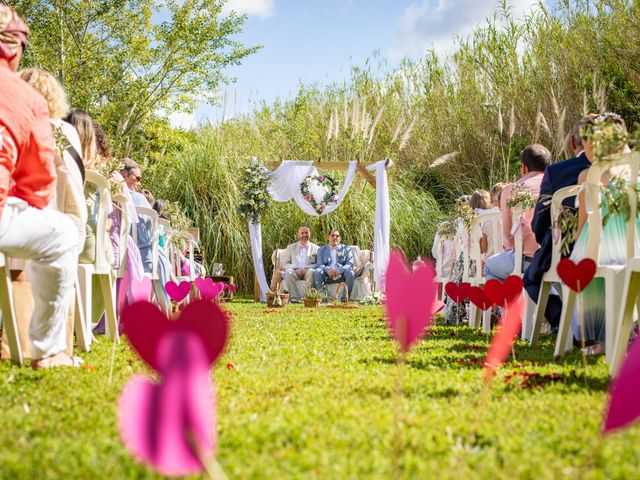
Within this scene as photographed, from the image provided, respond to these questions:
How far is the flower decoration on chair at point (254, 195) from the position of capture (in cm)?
1184

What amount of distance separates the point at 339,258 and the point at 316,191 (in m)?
1.17

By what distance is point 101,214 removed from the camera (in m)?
3.88

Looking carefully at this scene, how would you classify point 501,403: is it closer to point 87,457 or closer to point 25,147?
point 87,457

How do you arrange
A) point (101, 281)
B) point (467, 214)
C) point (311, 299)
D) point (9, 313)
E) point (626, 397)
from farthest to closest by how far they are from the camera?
point (311, 299)
point (467, 214)
point (101, 281)
point (9, 313)
point (626, 397)

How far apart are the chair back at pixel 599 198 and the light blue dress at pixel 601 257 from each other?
5cm

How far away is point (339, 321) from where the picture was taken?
649cm

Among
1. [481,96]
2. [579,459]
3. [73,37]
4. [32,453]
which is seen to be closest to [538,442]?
[579,459]

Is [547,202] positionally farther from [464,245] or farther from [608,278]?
[464,245]

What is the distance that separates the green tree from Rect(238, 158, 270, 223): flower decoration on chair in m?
3.52

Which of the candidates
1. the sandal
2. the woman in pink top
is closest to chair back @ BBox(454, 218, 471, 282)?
the woman in pink top

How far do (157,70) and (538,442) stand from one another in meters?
14.7

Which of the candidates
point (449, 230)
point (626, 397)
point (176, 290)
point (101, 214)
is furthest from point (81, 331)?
point (449, 230)

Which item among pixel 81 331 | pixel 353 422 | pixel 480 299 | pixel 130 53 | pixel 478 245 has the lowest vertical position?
pixel 353 422

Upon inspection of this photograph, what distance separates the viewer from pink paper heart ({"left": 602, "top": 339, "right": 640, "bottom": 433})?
0.89 metres
